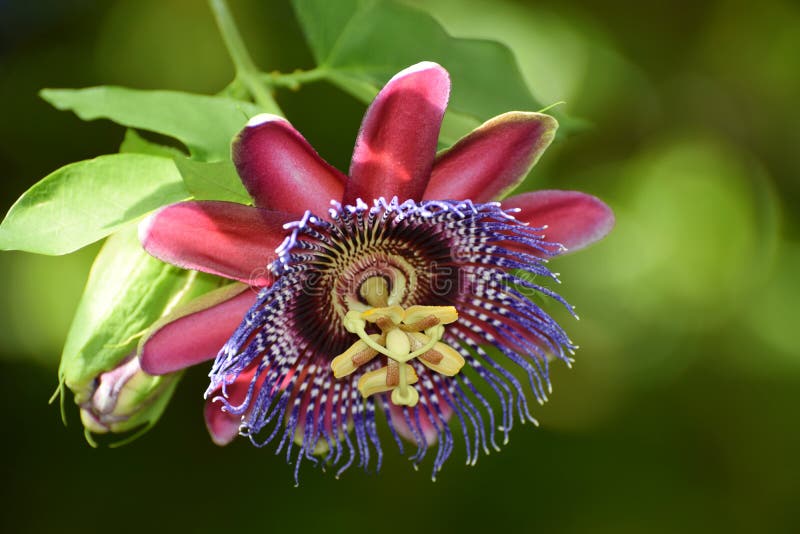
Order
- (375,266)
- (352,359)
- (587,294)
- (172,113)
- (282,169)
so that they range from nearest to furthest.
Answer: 1. (282,169)
2. (172,113)
3. (352,359)
4. (375,266)
5. (587,294)

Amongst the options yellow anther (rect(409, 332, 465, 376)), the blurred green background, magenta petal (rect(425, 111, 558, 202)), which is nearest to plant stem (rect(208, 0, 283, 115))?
magenta petal (rect(425, 111, 558, 202))

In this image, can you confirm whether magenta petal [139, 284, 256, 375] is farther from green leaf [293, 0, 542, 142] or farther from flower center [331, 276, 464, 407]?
green leaf [293, 0, 542, 142]

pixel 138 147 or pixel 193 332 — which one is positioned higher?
pixel 138 147

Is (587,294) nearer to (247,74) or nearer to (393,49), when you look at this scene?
(393,49)

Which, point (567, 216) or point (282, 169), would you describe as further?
point (567, 216)

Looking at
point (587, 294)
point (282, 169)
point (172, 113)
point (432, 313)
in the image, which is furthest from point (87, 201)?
point (587, 294)

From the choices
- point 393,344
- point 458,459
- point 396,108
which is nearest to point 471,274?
point 393,344

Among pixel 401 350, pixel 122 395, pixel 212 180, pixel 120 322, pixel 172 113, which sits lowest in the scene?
pixel 122 395
